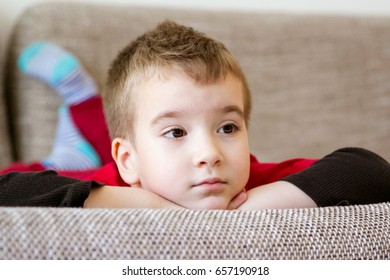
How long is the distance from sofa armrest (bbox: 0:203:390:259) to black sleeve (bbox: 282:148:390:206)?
5.3 inches

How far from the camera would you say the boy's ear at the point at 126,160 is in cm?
99

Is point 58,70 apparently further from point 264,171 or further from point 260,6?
point 260,6

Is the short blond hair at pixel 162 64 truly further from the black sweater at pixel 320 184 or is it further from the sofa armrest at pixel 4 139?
the sofa armrest at pixel 4 139

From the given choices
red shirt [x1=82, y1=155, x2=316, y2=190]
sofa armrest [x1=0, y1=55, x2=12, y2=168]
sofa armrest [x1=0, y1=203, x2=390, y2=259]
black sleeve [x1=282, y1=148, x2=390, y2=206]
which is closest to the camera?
sofa armrest [x1=0, y1=203, x2=390, y2=259]

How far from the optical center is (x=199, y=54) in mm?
929

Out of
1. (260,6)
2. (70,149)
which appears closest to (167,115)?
(70,149)

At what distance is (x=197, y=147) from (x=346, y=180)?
0.23m

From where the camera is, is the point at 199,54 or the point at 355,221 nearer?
the point at 355,221

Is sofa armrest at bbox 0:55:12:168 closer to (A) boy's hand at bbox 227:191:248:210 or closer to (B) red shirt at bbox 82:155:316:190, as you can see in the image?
(B) red shirt at bbox 82:155:316:190

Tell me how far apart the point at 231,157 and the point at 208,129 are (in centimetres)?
6

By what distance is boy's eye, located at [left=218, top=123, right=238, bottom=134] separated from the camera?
901 mm

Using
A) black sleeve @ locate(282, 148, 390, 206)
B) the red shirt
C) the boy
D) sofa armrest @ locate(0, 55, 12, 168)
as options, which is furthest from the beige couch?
black sleeve @ locate(282, 148, 390, 206)
